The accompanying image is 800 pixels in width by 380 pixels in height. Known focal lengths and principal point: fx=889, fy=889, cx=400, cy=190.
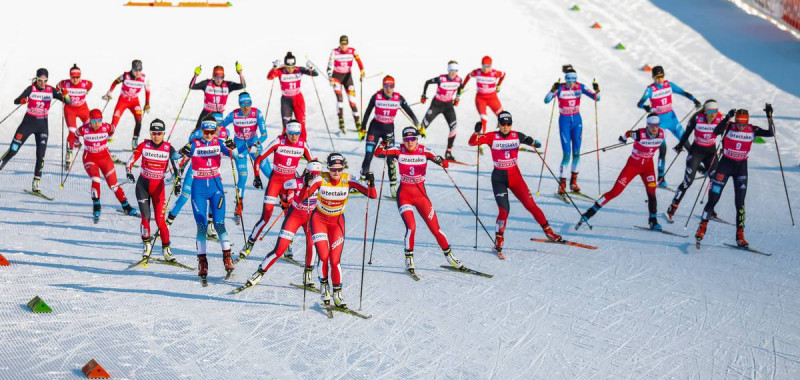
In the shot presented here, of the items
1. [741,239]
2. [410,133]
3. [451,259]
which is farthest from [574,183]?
[410,133]

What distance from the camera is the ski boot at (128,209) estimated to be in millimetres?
13016

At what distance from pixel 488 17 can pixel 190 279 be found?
617 inches

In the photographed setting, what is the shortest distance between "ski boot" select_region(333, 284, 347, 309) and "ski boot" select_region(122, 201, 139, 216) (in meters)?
4.58

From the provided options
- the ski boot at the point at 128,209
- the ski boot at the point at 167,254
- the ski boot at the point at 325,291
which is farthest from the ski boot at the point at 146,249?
the ski boot at the point at 325,291

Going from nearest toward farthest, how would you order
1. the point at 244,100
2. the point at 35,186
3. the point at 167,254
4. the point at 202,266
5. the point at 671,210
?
the point at 202,266 → the point at 167,254 → the point at 244,100 → the point at 671,210 → the point at 35,186

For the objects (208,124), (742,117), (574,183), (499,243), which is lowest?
(499,243)

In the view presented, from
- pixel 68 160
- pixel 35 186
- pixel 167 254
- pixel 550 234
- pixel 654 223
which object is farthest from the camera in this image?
pixel 68 160

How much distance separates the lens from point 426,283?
1095cm

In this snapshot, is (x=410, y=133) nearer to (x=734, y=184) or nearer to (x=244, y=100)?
(x=244, y=100)

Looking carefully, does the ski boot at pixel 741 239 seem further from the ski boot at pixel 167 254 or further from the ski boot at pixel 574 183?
the ski boot at pixel 167 254

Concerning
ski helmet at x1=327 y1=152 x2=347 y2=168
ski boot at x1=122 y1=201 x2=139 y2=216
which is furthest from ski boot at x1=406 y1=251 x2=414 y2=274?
ski boot at x1=122 y1=201 x2=139 y2=216

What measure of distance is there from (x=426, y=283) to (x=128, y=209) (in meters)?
4.89

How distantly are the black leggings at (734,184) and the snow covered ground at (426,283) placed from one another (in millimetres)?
558

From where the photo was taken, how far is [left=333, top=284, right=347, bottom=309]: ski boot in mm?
9906
